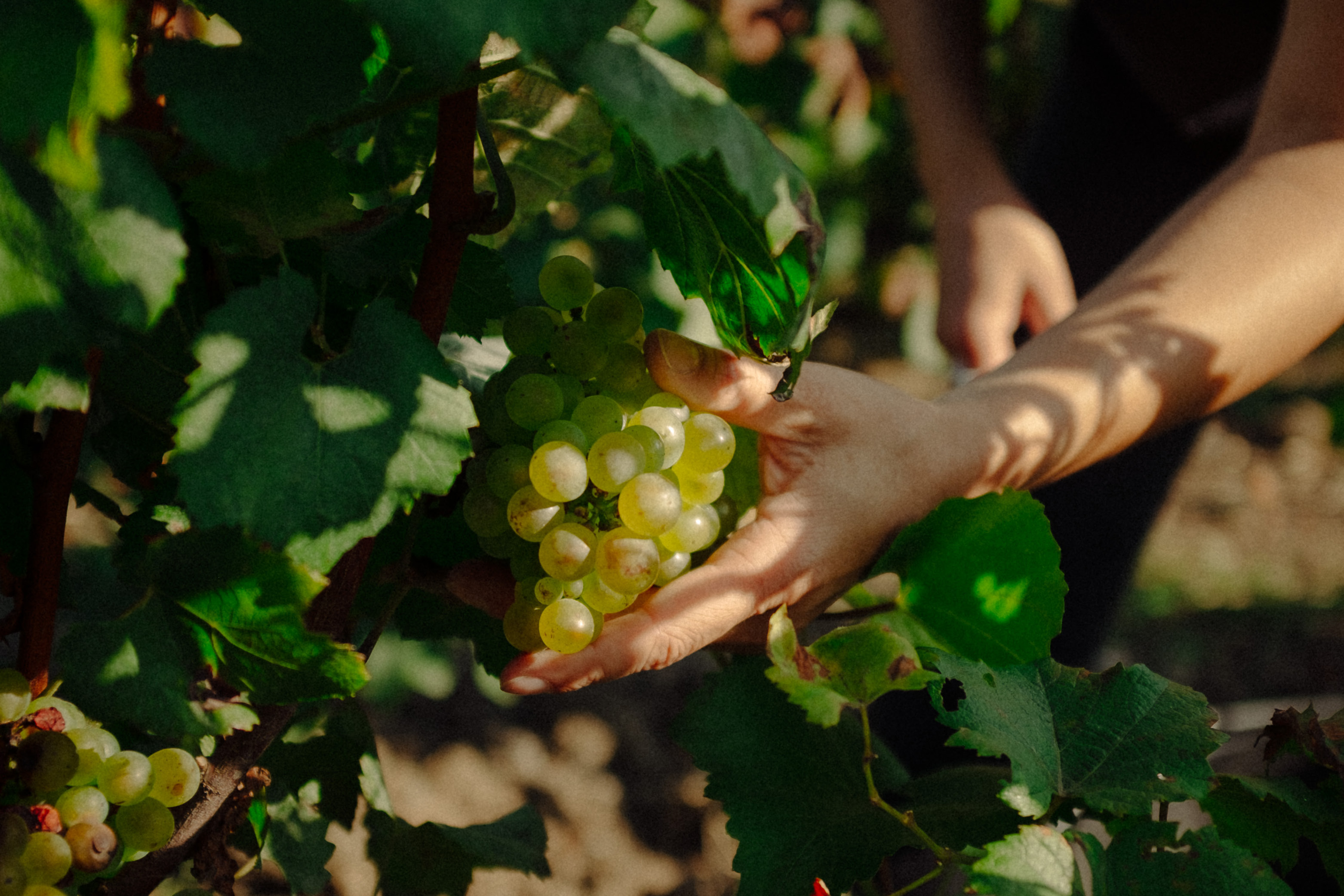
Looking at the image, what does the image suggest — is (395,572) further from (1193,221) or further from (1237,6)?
(1237,6)

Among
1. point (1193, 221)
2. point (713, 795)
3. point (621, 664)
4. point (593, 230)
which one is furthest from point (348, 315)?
point (593, 230)

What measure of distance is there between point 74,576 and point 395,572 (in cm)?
26

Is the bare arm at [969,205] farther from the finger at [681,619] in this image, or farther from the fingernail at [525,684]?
the fingernail at [525,684]

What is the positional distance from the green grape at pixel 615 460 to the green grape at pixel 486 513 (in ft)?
0.22

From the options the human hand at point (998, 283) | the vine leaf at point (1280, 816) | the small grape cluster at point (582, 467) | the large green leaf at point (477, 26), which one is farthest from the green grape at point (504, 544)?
the human hand at point (998, 283)

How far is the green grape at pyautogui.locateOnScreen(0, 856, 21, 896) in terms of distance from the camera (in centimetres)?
40

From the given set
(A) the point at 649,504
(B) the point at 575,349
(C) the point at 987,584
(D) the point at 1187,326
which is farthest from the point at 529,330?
(D) the point at 1187,326

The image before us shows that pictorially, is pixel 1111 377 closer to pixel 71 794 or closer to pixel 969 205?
pixel 969 205

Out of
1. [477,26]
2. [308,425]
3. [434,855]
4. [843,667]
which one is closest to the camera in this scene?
[477,26]

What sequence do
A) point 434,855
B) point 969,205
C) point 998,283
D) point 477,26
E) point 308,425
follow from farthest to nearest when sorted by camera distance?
point 969,205
point 998,283
point 434,855
point 308,425
point 477,26

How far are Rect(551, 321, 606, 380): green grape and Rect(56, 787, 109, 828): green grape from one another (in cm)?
33

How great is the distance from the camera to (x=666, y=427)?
58cm

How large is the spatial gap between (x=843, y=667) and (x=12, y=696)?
1.33ft

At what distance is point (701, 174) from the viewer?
456 mm
